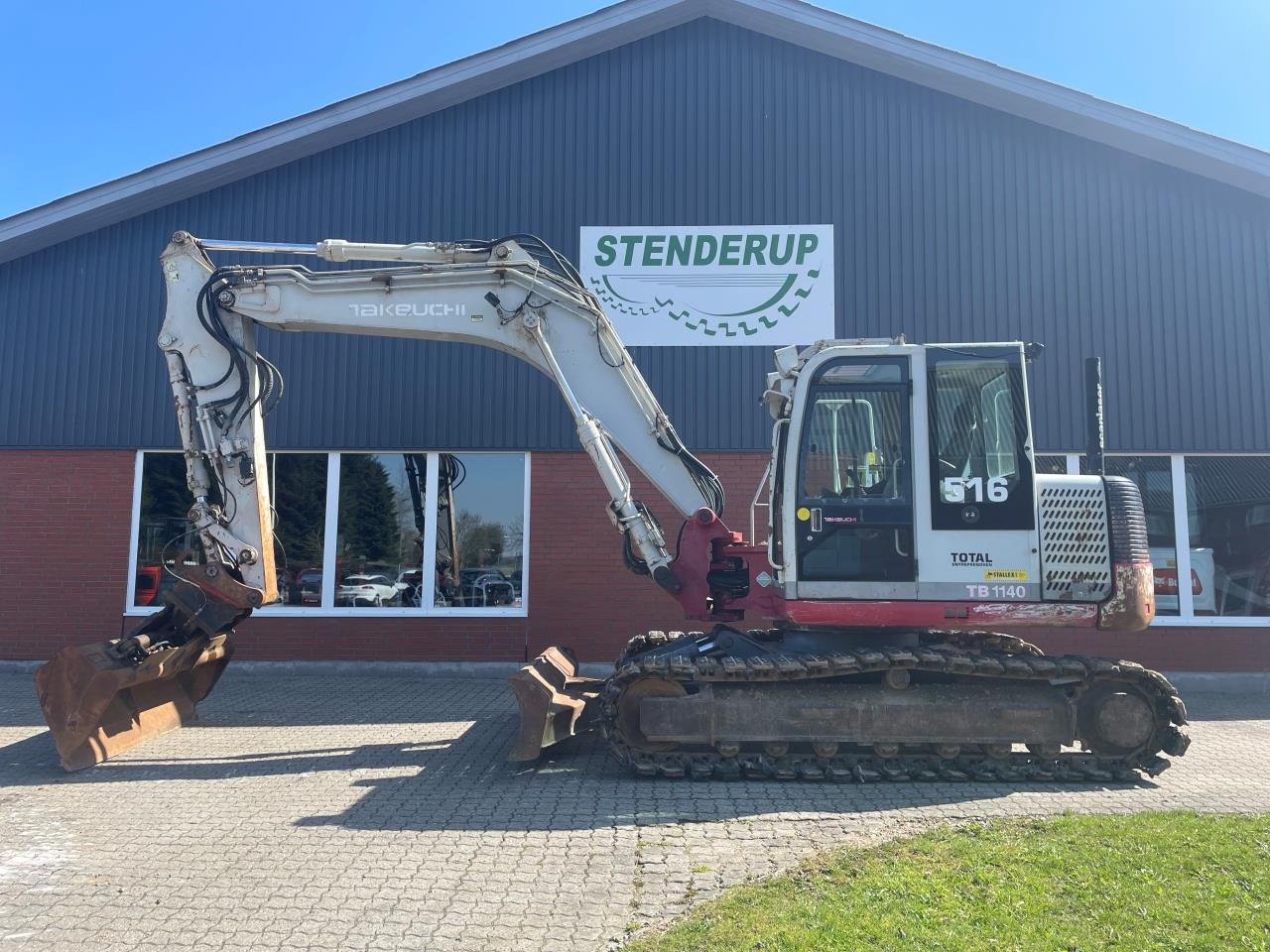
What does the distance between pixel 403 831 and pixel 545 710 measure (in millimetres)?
1492

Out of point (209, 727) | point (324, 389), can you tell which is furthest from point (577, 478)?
point (209, 727)

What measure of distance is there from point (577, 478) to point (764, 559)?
4.27 m

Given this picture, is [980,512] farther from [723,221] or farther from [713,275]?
[723,221]

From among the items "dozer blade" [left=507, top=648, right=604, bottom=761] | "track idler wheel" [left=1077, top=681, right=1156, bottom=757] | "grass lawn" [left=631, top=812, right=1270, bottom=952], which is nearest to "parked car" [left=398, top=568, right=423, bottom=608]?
"dozer blade" [left=507, top=648, right=604, bottom=761]

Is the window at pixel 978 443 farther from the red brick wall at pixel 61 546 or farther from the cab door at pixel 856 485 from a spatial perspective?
the red brick wall at pixel 61 546

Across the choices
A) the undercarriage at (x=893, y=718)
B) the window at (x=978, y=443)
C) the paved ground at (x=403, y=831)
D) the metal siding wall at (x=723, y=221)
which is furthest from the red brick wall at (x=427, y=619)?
the window at (x=978, y=443)

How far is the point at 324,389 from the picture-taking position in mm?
11555

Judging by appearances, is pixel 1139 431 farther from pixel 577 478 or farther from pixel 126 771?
pixel 126 771

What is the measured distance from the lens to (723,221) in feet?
38.2

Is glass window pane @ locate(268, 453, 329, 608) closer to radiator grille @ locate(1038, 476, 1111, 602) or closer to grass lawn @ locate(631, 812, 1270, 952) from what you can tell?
grass lawn @ locate(631, 812, 1270, 952)

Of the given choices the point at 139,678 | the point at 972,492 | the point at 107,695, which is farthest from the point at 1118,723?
the point at 107,695

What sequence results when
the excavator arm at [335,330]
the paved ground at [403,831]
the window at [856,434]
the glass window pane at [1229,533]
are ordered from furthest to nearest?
the glass window pane at [1229,533], the excavator arm at [335,330], the window at [856,434], the paved ground at [403,831]

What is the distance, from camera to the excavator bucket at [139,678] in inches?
268

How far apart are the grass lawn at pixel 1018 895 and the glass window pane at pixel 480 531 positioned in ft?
23.2
